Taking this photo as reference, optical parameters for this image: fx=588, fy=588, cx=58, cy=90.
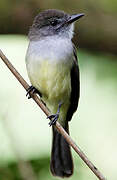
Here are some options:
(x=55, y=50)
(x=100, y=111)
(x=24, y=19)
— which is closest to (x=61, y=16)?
(x=55, y=50)

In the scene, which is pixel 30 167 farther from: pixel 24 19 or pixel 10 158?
pixel 24 19

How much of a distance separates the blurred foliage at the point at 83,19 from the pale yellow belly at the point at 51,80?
1195mm

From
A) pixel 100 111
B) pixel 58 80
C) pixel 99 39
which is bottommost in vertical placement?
pixel 100 111

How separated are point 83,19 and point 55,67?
1.49 metres

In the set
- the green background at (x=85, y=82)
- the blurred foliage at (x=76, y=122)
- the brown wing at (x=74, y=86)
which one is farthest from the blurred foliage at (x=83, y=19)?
the brown wing at (x=74, y=86)

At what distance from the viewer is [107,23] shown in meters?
5.78

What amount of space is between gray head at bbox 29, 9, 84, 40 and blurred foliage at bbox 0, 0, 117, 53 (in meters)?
0.83

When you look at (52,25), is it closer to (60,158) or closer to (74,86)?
(74,86)

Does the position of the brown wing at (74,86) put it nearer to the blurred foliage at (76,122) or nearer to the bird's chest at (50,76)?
the bird's chest at (50,76)

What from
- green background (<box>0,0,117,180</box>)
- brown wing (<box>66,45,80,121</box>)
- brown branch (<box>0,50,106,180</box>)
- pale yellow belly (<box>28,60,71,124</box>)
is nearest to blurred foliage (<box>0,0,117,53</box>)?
green background (<box>0,0,117,180</box>)

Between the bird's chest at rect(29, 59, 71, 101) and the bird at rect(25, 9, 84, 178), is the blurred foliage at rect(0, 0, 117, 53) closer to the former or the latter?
the bird at rect(25, 9, 84, 178)

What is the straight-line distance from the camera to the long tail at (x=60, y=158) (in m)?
4.77

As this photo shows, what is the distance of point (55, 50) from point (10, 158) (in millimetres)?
929

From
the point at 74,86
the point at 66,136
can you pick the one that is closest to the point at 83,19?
the point at 74,86
